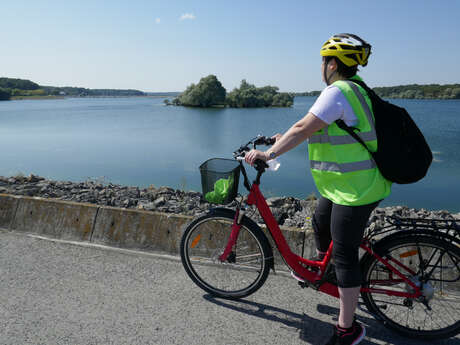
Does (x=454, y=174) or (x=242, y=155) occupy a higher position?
(x=242, y=155)

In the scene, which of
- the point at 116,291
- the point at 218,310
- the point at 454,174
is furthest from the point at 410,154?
the point at 454,174

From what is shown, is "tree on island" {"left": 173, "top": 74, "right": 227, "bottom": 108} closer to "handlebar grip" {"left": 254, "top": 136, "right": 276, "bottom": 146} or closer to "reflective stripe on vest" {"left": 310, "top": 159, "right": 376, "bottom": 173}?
"handlebar grip" {"left": 254, "top": 136, "right": 276, "bottom": 146}

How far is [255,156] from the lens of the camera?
2.59 m

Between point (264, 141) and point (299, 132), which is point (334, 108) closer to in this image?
point (299, 132)

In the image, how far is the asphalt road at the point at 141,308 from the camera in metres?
2.61

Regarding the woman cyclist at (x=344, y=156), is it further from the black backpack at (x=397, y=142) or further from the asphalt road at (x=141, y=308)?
the asphalt road at (x=141, y=308)

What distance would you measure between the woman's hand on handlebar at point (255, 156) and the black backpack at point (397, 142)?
559 mm

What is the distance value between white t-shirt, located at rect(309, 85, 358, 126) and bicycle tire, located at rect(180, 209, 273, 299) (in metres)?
1.21

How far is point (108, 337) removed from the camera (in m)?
2.58

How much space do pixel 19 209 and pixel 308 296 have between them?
373cm

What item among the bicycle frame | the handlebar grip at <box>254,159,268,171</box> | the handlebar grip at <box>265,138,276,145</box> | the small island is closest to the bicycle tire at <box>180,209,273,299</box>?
the bicycle frame

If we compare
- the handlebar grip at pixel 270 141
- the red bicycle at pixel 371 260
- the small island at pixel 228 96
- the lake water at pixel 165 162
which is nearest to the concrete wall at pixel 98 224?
the red bicycle at pixel 371 260

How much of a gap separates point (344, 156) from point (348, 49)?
65 cm

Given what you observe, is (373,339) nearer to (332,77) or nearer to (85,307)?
(332,77)
